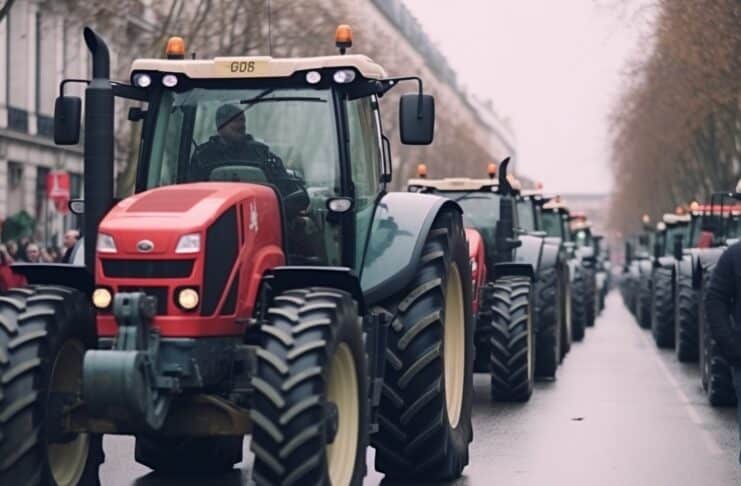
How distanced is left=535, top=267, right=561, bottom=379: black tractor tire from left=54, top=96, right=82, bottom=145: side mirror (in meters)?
9.91

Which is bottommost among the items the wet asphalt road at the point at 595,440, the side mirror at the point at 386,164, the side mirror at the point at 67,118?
the wet asphalt road at the point at 595,440

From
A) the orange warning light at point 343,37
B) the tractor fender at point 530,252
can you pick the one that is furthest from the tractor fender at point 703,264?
the orange warning light at point 343,37

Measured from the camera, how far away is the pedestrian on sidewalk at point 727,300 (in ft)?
31.9

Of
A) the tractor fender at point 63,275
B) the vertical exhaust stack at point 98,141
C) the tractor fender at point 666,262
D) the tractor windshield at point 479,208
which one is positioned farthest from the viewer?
the tractor fender at point 666,262

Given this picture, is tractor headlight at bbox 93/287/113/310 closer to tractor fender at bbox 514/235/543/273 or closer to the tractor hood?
the tractor hood

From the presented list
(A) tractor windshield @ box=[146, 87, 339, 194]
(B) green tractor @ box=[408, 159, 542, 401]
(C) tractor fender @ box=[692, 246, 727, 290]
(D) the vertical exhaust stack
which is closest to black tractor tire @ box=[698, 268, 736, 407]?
(C) tractor fender @ box=[692, 246, 727, 290]

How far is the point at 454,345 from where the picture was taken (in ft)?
39.2

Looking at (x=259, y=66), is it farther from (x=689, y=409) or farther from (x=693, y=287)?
(x=693, y=287)

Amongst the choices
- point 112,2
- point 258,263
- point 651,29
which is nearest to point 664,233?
point 651,29

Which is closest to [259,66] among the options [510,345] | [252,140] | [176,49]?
[252,140]

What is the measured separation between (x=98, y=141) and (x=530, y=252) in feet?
35.8

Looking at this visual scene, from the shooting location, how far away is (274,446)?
27.4 ft

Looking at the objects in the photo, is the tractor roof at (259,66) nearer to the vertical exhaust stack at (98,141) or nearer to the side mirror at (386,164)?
the vertical exhaust stack at (98,141)

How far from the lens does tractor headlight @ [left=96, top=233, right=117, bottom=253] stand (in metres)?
8.92
